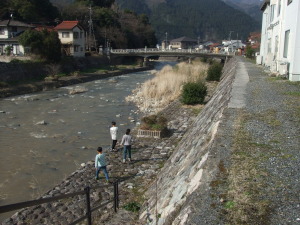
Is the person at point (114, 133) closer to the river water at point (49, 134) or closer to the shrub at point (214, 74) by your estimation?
the river water at point (49, 134)

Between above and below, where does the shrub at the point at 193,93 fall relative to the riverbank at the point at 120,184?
above

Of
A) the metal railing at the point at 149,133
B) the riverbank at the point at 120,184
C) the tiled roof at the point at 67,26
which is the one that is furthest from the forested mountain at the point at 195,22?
the riverbank at the point at 120,184

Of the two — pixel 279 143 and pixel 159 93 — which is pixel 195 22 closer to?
pixel 159 93

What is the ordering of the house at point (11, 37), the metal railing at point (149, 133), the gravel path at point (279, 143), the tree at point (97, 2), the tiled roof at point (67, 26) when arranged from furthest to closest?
the tree at point (97, 2) → the tiled roof at point (67, 26) → the house at point (11, 37) → the metal railing at point (149, 133) → the gravel path at point (279, 143)

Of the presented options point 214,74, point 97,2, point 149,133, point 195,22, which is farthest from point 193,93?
point 195,22

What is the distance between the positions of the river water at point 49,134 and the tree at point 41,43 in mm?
10661

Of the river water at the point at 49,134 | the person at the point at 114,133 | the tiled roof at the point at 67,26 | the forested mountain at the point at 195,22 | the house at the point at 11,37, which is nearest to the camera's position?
the river water at the point at 49,134

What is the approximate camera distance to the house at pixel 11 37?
3962 centimetres

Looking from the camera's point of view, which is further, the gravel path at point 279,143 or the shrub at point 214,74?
the shrub at point 214,74

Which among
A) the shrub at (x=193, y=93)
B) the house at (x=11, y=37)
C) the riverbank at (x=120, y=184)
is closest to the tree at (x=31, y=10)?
the house at (x=11, y=37)

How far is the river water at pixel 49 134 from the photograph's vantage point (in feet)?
30.7

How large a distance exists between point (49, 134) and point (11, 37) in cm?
3316

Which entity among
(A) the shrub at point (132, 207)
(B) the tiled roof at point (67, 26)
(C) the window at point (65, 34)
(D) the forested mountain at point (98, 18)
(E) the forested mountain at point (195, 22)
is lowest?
(A) the shrub at point (132, 207)

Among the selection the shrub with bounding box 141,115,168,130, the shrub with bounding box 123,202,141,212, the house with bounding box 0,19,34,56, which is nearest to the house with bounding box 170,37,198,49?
the house with bounding box 0,19,34,56
